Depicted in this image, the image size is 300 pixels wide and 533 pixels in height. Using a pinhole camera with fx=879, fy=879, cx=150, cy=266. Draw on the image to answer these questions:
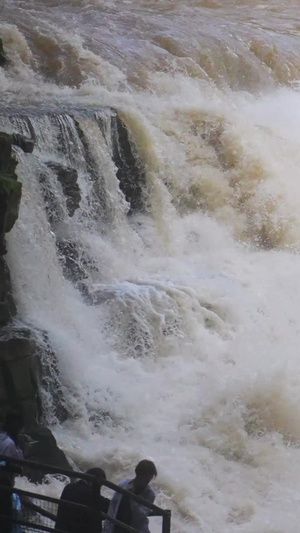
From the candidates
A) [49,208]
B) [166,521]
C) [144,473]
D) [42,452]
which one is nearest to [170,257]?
[49,208]

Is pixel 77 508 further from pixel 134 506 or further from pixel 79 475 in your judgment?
pixel 134 506

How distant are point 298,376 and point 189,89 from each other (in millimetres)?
8123

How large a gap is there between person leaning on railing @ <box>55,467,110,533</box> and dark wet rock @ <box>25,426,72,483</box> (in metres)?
2.23

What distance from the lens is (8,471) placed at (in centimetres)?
455

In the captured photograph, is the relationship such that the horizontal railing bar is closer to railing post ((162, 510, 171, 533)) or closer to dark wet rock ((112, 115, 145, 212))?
railing post ((162, 510, 171, 533))

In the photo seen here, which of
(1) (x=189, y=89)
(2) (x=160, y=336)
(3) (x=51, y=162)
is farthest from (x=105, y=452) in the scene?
(1) (x=189, y=89)

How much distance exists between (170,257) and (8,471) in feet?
24.7

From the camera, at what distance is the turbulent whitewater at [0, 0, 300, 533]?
7812mm

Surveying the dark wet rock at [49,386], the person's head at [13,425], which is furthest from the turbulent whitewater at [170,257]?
the person's head at [13,425]

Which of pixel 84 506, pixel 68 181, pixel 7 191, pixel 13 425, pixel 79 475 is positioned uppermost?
pixel 79 475

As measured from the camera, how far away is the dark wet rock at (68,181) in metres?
10.2

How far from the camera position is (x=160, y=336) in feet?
31.4

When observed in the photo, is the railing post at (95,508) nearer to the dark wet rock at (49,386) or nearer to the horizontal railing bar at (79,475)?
the horizontal railing bar at (79,475)

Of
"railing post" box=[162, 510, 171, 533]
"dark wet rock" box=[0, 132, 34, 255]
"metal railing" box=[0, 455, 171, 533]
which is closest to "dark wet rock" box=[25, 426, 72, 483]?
"dark wet rock" box=[0, 132, 34, 255]
